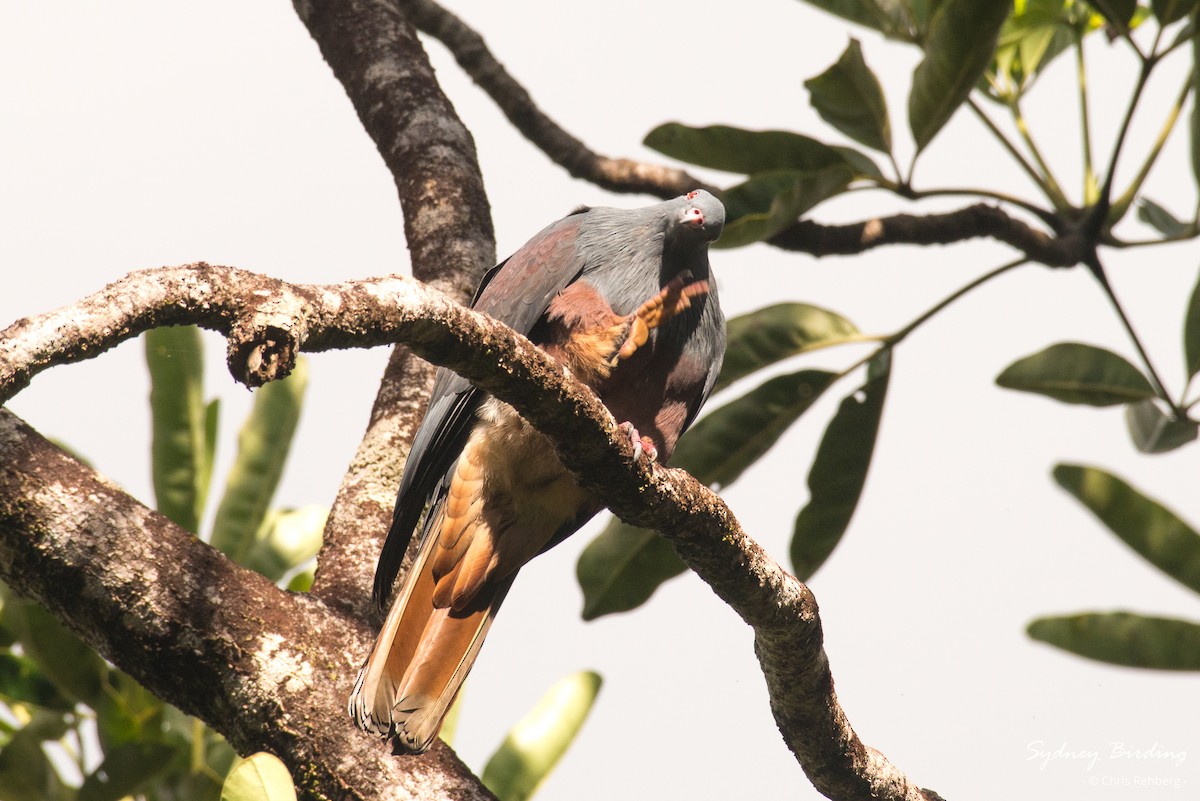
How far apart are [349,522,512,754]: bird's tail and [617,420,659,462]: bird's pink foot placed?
0.48 metres

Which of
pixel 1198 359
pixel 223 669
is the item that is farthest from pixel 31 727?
pixel 1198 359

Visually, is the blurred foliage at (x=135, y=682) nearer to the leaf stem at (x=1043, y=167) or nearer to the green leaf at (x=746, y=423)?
the green leaf at (x=746, y=423)

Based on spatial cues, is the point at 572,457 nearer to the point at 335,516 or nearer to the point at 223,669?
the point at 223,669

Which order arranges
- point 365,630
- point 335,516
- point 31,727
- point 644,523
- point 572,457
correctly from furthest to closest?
point 31,727 < point 335,516 < point 365,630 < point 644,523 < point 572,457

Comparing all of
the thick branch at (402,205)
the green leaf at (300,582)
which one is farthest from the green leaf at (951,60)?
the green leaf at (300,582)

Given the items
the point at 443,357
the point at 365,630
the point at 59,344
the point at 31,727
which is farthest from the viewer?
the point at 31,727

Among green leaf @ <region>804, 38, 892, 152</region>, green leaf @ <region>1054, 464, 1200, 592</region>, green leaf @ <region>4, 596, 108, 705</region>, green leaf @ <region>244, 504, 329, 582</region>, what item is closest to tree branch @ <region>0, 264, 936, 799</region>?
green leaf @ <region>1054, 464, 1200, 592</region>

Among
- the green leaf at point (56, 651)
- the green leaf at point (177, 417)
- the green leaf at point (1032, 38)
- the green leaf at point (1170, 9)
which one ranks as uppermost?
the green leaf at point (1032, 38)

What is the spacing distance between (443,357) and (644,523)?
547 mm

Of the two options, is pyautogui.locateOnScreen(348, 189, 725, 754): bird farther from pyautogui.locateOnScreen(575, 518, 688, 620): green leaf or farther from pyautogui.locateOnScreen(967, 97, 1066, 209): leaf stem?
pyautogui.locateOnScreen(967, 97, 1066, 209): leaf stem

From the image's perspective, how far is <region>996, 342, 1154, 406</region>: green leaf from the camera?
2633 millimetres

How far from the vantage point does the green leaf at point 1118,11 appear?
2.55 metres

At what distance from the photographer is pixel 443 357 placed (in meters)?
1.47

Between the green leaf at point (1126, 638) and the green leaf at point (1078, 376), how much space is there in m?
0.71
